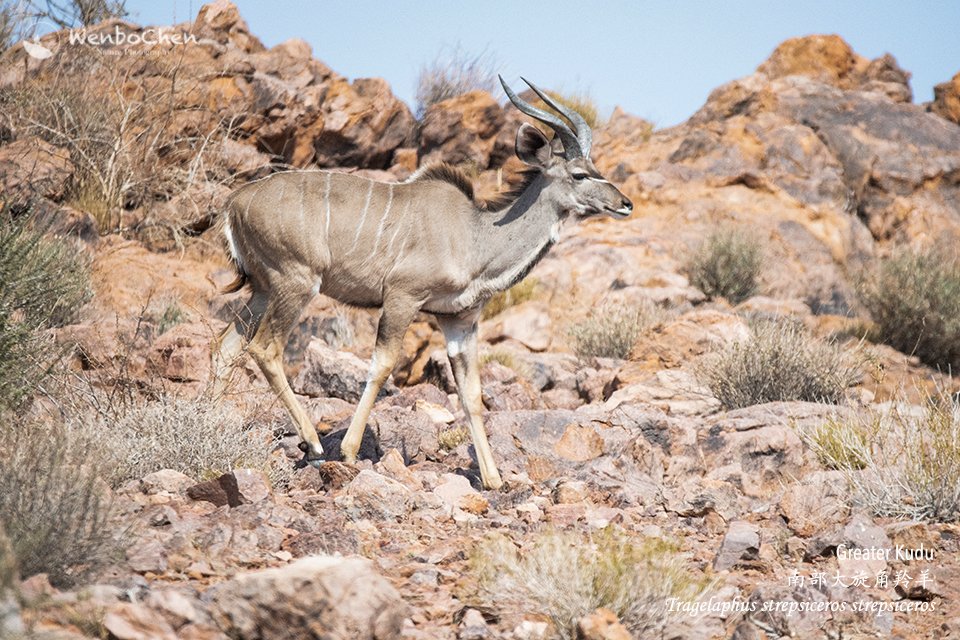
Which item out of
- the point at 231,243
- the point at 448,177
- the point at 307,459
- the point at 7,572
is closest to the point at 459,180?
the point at 448,177

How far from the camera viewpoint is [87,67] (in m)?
16.8

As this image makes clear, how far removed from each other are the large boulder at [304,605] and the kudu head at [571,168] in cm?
528

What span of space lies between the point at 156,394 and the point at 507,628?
4.42 meters

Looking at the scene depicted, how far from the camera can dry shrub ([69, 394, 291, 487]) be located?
672 cm

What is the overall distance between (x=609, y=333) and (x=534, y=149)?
5989 mm

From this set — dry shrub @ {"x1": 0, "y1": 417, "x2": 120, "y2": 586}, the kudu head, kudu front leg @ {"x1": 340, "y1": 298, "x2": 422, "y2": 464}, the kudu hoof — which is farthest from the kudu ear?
dry shrub @ {"x1": 0, "y1": 417, "x2": 120, "y2": 586}

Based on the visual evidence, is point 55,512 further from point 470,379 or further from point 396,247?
point 470,379

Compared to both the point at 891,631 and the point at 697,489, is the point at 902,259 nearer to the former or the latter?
the point at 697,489

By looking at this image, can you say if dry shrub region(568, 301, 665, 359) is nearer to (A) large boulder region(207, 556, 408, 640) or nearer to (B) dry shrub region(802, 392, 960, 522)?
(B) dry shrub region(802, 392, 960, 522)

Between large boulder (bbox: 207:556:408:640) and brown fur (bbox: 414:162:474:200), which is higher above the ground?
brown fur (bbox: 414:162:474:200)

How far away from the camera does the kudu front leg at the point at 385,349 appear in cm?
789

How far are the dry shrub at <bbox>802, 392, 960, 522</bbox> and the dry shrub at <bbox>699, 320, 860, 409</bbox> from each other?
317 centimetres

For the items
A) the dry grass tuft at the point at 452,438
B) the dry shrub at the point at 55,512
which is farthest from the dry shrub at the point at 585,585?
the dry grass tuft at the point at 452,438

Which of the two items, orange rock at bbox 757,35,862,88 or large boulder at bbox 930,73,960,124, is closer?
large boulder at bbox 930,73,960,124
